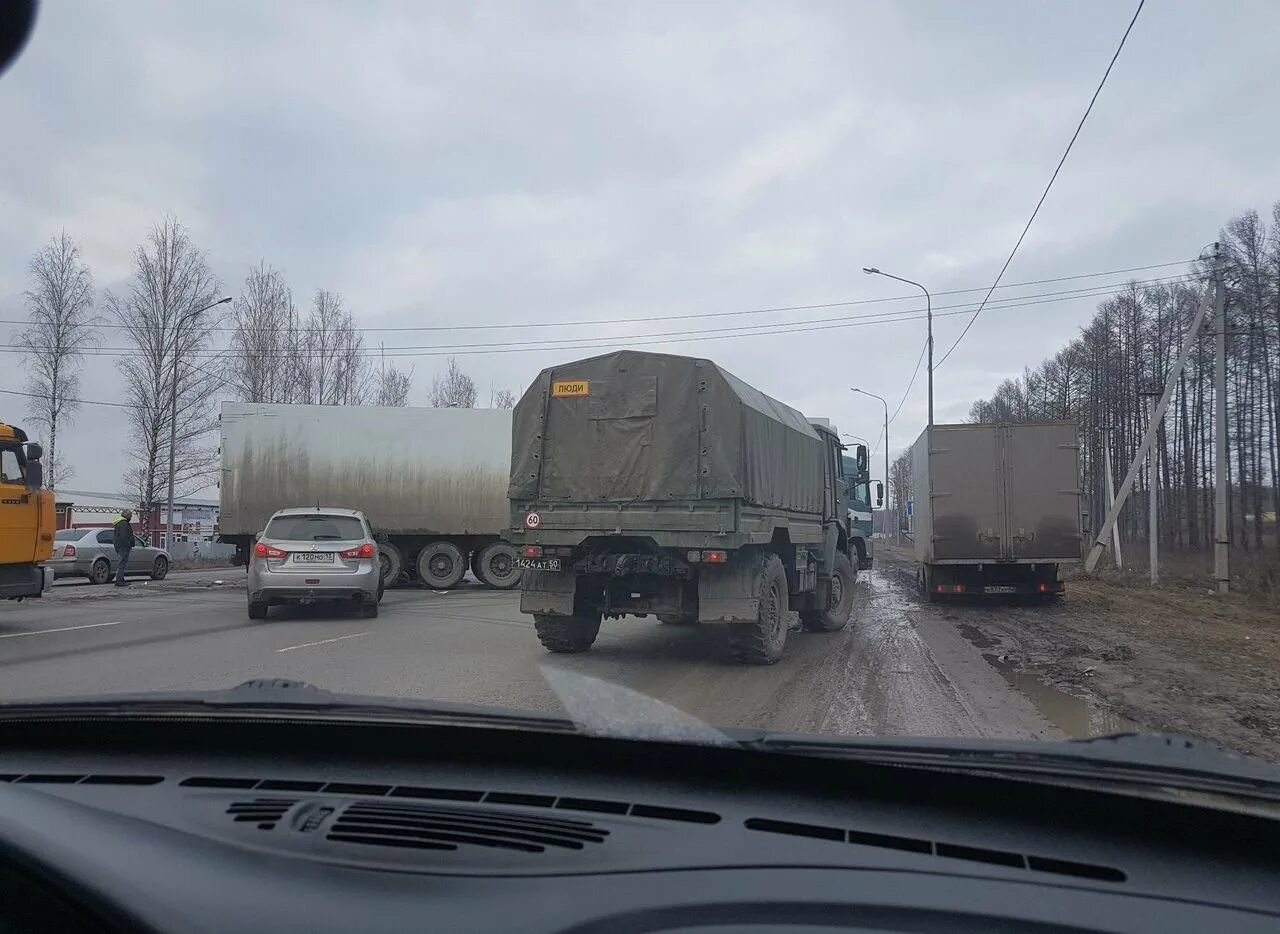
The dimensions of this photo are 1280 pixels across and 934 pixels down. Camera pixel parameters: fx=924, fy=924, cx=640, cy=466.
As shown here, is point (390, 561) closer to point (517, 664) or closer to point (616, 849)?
point (517, 664)

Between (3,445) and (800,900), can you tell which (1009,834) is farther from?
(3,445)

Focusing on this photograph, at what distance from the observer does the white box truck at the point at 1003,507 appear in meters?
16.5

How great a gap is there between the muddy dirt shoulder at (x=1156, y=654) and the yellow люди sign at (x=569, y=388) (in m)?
5.31

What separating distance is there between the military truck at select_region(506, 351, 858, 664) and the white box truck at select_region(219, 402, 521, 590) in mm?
11886

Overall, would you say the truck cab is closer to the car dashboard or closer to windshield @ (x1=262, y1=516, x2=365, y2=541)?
windshield @ (x1=262, y1=516, x2=365, y2=541)

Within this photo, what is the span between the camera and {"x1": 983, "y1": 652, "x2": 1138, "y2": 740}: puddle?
6645 millimetres

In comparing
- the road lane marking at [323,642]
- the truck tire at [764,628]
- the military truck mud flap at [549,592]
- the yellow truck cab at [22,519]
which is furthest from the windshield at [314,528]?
the truck tire at [764,628]

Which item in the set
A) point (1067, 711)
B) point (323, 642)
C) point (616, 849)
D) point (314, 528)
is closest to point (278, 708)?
point (616, 849)

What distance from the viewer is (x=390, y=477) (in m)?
21.6

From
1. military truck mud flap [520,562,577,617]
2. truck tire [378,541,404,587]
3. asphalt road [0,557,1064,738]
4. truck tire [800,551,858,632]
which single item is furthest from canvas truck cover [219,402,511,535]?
military truck mud flap [520,562,577,617]

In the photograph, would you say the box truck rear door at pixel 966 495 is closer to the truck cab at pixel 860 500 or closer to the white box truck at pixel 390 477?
the truck cab at pixel 860 500

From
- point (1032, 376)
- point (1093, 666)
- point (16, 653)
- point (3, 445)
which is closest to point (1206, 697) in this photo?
point (1093, 666)

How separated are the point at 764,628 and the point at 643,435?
227cm

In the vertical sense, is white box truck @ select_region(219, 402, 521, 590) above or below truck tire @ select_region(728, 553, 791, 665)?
above
